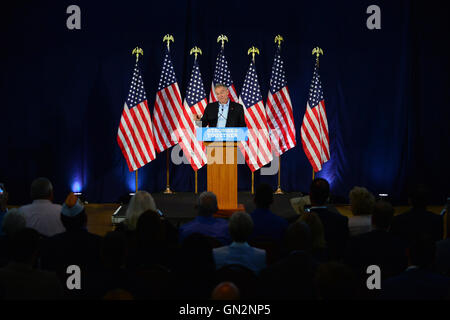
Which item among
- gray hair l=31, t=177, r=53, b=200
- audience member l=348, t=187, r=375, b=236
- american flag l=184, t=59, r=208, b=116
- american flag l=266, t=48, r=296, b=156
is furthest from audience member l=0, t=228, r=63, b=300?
american flag l=266, t=48, r=296, b=156

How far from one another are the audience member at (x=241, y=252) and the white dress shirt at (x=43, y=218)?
178cm

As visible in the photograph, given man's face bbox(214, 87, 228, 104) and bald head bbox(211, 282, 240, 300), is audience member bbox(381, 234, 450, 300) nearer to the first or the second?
bald head bbox(211, 282, 240, 300)

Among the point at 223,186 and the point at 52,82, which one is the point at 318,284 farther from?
the point at 52,82

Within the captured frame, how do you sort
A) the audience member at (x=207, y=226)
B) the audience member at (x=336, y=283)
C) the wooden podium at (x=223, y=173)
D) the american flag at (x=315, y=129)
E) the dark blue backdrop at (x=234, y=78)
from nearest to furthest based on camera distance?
1. the audience member at (x=336, y=283)
2. the audience member at (x=207, y=226)
3. the wooden podium at (x=223, y=173)
4. the american flag at (x=315, y=129)
5. the dark blue backdrop at (x=234, y=78)

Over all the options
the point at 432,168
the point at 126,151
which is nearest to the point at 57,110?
the point at 126,151

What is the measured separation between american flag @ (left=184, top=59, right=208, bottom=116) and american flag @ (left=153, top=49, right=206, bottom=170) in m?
0.13

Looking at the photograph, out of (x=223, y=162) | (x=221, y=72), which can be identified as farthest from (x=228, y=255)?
(x=221, y=72)

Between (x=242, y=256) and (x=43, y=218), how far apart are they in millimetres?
2049

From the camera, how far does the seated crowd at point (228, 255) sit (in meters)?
2.69

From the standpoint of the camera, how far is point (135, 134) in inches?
340

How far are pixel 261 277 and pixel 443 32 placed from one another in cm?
855

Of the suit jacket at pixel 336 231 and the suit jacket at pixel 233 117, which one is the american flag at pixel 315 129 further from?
the suit jacket at pixel 336 231

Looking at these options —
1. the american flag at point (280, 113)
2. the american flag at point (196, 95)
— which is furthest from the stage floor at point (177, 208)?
the american flag at point (196, 95)

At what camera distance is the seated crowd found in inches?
106
